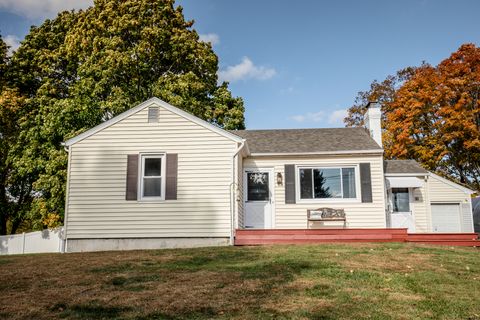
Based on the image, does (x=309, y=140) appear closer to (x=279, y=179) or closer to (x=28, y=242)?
(x=279, y=179)

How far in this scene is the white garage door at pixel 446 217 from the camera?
57.7 ft

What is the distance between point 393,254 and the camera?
9.21 metres

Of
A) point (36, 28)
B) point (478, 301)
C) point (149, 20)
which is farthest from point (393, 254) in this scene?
point (36, 28)

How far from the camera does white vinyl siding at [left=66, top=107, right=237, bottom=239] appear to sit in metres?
12.4

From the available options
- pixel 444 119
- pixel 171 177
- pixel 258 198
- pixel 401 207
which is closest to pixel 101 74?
pixel 171 177

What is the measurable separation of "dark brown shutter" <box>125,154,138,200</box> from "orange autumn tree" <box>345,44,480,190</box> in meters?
18.2

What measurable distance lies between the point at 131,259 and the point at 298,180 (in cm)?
683

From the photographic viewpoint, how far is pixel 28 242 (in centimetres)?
1741

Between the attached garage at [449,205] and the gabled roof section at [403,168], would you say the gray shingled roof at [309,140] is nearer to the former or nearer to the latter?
the gabled roof section at [403,168]

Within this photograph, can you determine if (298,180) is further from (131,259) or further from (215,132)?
(131,259)

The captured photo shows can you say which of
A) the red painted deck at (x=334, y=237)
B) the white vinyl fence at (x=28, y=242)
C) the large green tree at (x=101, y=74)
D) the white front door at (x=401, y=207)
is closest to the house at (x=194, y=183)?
the red painted deck at (x=334, y=237)

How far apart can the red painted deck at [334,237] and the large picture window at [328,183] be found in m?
2.05

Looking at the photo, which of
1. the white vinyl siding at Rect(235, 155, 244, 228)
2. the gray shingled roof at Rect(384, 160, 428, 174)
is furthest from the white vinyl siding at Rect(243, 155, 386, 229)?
the gray shingled roof at Rect(384, 160, 428, 174)

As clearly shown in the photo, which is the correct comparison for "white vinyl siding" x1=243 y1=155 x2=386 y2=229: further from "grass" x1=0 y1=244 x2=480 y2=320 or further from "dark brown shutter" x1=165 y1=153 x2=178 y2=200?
"grass" x1=0 y1=244 x2=480 y2=320
